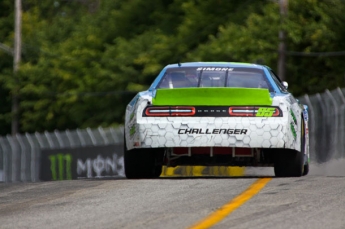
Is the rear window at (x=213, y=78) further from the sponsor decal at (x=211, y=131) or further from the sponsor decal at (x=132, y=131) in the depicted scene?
the sponsor decal at (x=211, y=131)

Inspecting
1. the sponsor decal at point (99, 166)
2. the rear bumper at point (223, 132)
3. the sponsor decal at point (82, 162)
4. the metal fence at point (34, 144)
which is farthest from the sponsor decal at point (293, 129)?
the metal fence at point (34, 144)

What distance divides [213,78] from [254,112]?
1212 mm

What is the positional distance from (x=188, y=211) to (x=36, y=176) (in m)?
28.6

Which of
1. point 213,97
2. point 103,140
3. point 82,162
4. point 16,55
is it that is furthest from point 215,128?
point 16,55

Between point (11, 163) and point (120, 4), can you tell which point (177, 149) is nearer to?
point (11, 163)

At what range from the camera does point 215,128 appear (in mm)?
13195

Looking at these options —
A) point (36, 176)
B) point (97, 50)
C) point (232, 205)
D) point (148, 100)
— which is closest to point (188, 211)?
point (232, 205)

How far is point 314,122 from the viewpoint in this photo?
22188 mm

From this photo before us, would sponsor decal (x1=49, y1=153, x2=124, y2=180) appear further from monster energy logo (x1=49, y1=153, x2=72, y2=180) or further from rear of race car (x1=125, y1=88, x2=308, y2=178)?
rear of race car (x1=125, y1=88, x2=308, y2=178)

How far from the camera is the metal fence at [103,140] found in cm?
2108

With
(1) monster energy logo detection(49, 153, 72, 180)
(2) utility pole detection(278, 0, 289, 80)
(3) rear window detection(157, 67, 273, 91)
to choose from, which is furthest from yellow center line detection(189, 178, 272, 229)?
(2) utility pole detection(278, 0, 289, 80)

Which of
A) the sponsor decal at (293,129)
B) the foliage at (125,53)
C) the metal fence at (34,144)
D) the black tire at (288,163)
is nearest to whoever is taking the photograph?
the sponsor decal at (293,129)

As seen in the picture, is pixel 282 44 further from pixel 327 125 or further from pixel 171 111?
pixel 171 111

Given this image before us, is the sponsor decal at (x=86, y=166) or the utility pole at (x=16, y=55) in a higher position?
the utility pole at (x=16, y=55)
